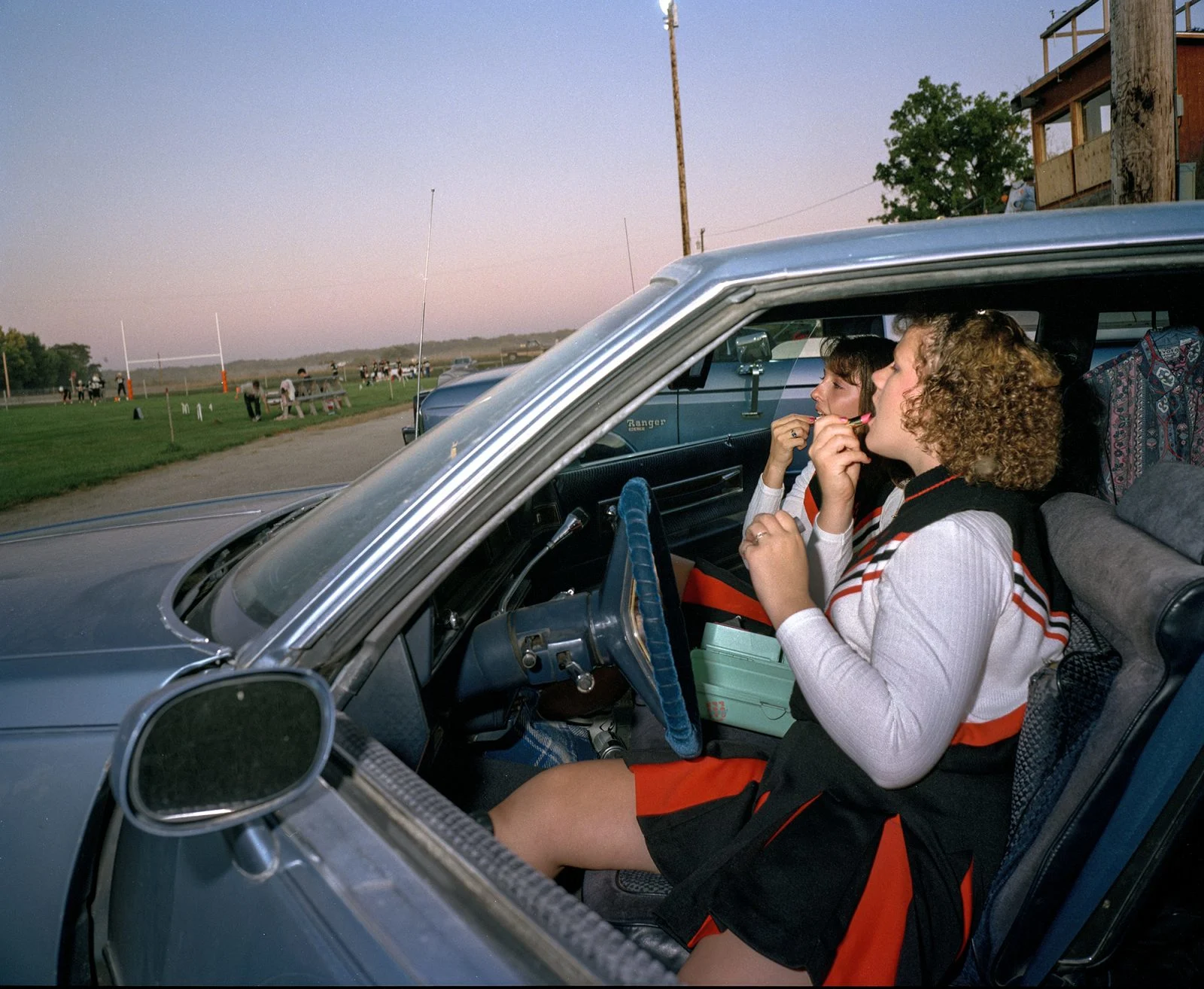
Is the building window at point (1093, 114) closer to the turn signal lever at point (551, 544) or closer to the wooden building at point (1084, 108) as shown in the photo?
the wooden building at point (1084, 108)

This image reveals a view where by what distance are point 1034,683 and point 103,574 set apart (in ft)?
6.03

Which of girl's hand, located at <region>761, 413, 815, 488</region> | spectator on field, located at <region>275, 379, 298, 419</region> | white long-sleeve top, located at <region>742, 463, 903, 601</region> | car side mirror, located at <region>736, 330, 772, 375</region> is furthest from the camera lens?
spectator on field, located at <region>275, 379, 298, 419</region>

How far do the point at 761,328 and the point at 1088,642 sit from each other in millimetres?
1886

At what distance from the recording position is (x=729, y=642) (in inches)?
79.6

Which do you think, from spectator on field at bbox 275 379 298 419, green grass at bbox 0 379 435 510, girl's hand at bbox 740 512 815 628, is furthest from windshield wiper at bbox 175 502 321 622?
spectator on field at bbox 275 379 298 419

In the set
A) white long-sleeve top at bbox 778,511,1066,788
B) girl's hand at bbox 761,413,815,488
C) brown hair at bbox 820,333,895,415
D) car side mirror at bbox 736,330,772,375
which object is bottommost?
white long-sleeve top at bbox 778,511,1066,788

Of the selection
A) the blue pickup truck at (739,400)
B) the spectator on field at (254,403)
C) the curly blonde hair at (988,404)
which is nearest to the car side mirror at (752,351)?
the blue pickup truck at (739,400)

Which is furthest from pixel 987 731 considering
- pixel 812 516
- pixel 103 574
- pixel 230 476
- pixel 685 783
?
pixel 230 476

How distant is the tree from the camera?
31.0m

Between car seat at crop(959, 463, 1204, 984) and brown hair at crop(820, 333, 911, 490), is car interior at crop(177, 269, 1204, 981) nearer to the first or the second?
car seat at crop(959, 463, 1204, 984)

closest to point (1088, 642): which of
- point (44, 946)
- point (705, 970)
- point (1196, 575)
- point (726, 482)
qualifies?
point (1196, 575)

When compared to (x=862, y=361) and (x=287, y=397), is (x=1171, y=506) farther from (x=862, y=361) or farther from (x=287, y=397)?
(x=287, y=397)

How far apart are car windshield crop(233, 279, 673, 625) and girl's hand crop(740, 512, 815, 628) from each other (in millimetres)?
511

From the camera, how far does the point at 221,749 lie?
94cm
